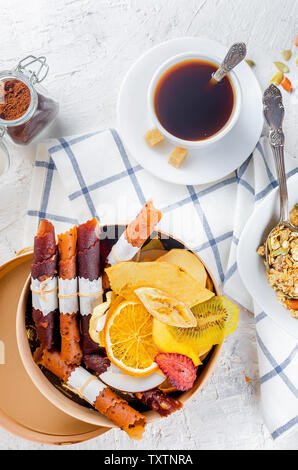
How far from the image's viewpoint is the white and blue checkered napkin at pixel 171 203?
3.31 feet

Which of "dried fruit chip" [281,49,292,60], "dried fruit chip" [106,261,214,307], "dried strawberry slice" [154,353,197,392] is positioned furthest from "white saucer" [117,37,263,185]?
"dried strawberry slice" [154,353,197,392]

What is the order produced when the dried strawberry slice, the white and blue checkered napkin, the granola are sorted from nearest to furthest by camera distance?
the dried strawberry slice → the granola → the white and blue checkered napkin

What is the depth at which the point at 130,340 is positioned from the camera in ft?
2.71

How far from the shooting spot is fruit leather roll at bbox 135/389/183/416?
0.79 meters

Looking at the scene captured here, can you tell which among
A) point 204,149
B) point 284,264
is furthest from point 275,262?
point 204,149

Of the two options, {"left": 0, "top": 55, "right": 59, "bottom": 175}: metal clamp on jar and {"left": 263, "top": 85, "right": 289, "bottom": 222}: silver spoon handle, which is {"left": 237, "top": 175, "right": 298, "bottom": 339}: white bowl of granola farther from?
{"left": 0, "top": 55, "right": 59, "bottom": 175}: metal clamp on jar

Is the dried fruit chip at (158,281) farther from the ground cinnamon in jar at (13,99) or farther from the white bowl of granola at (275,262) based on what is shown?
the ground cinnamon in jar at (13,99)

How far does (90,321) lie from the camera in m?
0.84

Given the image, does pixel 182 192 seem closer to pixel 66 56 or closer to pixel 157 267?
pixel 157 267

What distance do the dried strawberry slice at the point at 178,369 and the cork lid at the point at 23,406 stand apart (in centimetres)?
26

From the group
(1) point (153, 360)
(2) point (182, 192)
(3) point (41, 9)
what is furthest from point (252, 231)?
(3) point (41, 9)

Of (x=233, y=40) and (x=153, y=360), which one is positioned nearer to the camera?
(x=153, y=360)

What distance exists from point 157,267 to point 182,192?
0.86 feet

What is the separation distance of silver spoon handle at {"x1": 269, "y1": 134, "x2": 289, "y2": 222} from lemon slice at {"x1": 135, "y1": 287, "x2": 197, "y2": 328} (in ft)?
0.96
